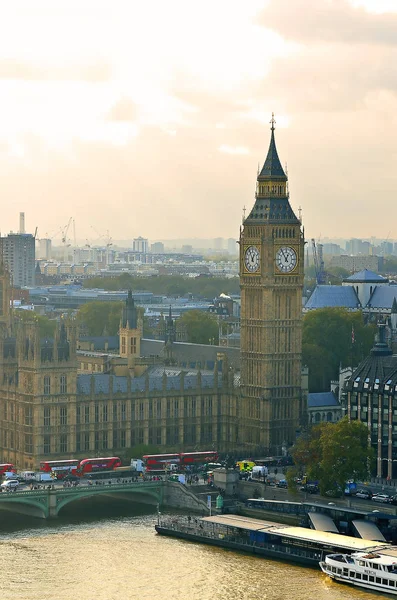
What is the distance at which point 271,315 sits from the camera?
14988 cm

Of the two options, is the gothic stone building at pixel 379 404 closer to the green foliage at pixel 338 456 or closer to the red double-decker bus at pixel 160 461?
the green foliage at pixel 338 456

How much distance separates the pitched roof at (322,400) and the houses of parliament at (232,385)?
396 inches

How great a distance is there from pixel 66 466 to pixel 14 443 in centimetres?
795

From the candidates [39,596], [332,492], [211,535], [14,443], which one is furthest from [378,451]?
[39,596]

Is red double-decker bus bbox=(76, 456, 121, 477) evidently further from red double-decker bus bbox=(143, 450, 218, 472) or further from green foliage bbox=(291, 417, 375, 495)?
green foliage bbox=(291, 417, 375, 495)

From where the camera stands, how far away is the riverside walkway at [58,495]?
423 ft

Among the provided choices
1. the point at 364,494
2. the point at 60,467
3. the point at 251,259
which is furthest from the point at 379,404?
the point at 60,467

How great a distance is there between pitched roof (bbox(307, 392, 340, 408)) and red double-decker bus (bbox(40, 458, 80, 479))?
3093 centimetres

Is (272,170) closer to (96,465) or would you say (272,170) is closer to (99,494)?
(96,465)

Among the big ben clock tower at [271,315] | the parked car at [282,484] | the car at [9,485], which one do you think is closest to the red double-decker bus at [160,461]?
the parked car at [282,484]

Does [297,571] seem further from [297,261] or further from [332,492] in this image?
[297,261]

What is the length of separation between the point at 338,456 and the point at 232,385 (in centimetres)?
2349

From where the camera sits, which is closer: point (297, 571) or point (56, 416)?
point (297, 571)

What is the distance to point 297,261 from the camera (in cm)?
15100
